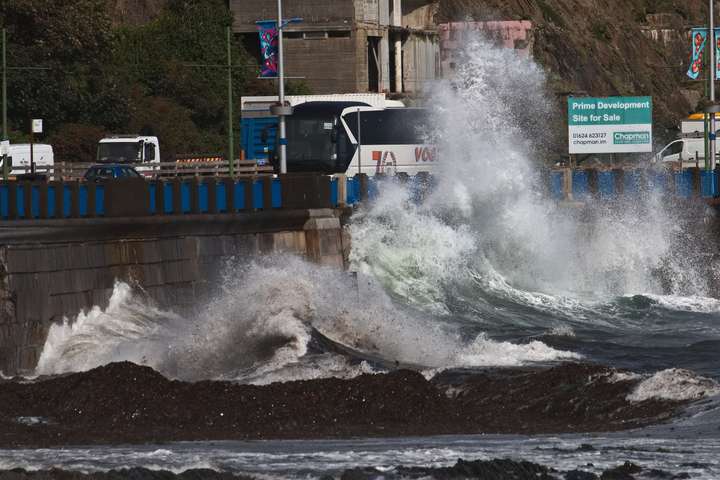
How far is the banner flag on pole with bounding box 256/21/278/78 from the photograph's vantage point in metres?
37.8

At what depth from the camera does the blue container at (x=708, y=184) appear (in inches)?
1449

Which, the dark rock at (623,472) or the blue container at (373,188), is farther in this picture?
the blue container at (373,188)

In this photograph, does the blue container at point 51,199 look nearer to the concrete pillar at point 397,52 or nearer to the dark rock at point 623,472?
the dark rock at point 623,472

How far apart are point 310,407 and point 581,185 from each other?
2054 cm

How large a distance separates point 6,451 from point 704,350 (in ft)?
40.9

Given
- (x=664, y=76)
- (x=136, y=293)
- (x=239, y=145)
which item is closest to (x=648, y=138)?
(x=239, y=145)

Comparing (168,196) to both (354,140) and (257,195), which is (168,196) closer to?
(257,195)

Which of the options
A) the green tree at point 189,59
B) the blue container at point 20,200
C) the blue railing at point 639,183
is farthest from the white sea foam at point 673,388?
the green tree at point 189,59

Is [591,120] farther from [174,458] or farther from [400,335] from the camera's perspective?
[174,458]

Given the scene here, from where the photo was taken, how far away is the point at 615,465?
13.5 m

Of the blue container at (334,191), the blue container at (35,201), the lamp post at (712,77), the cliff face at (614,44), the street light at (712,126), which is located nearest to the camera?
the blue container at (35,201)

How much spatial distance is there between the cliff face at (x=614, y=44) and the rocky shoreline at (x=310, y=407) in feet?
149

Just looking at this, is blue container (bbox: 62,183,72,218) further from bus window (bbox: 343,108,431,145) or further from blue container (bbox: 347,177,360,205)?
bus window (bbox: 343,108,431,145)

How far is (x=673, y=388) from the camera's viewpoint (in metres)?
17.6
